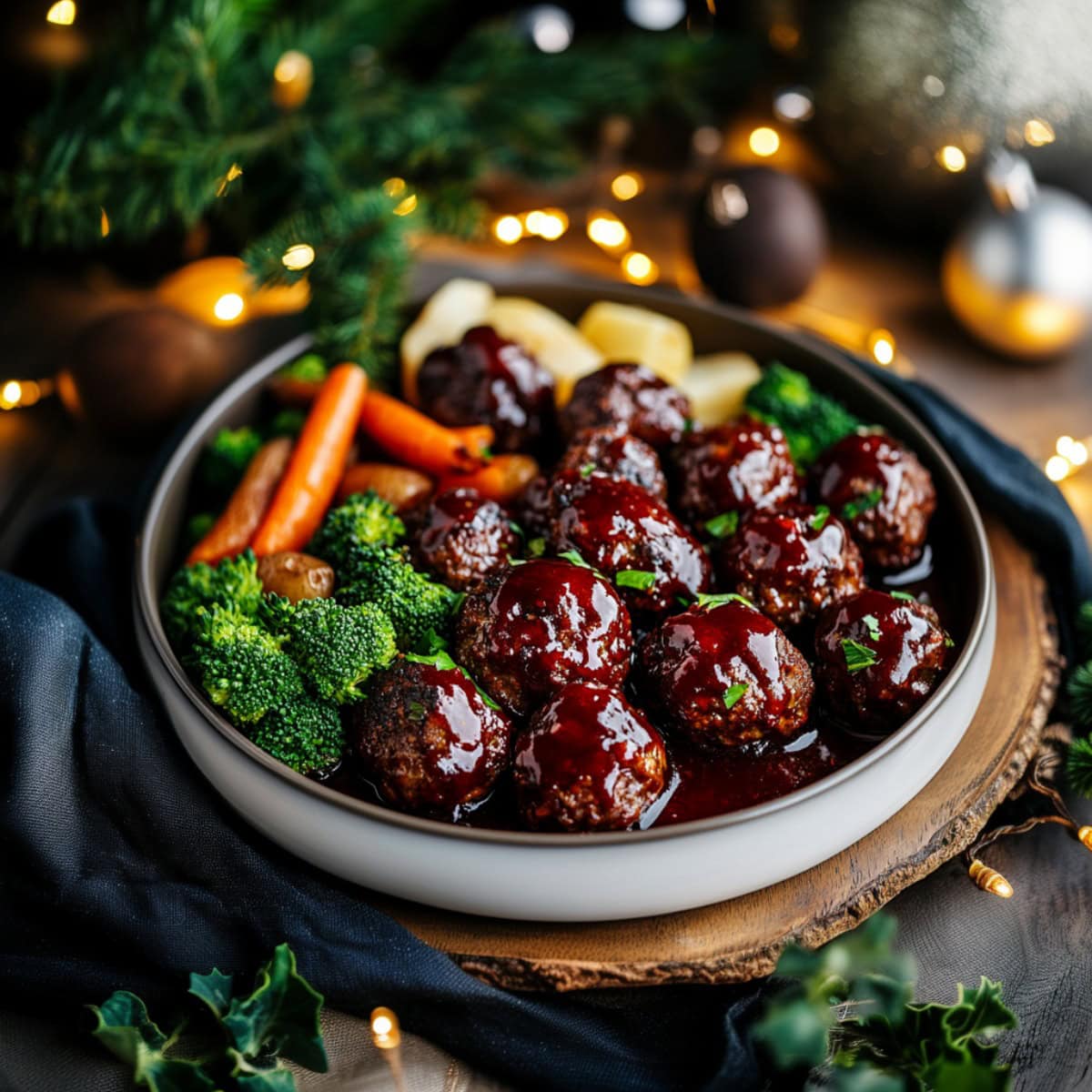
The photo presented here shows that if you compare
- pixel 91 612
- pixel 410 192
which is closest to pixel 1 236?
pixel 410 192

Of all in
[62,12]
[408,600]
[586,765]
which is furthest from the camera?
[62,12]

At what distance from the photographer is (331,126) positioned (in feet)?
12.9

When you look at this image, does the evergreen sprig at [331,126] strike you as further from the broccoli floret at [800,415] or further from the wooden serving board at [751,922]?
the wooden serving board at [751,922]

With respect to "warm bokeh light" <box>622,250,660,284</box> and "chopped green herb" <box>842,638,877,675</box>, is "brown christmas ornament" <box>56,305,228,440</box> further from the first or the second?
"chopped green herb" <box>842,638,877,675</box>

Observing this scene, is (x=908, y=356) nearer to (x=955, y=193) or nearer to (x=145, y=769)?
(x=955, y=193)

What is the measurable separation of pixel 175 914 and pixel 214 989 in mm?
204

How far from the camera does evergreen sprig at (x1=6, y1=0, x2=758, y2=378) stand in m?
3.43

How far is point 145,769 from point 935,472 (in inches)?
82.9

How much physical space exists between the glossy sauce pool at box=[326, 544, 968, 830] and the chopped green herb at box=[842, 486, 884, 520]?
41 centimetres

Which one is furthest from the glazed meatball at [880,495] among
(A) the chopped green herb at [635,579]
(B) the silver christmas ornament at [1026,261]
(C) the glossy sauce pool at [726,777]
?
(B) the silver christmas ornament at [1026,261]

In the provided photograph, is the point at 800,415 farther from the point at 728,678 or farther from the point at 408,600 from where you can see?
the point at 408,600

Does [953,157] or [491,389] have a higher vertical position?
[953,157]

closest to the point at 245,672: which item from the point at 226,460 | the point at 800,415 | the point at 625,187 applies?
the point at 226,460

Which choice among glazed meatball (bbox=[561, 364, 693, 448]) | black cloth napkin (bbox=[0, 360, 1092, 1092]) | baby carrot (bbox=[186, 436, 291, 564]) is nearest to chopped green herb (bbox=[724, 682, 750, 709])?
black cloth napkin (bbox=[0, 360, 1092, 1092])
